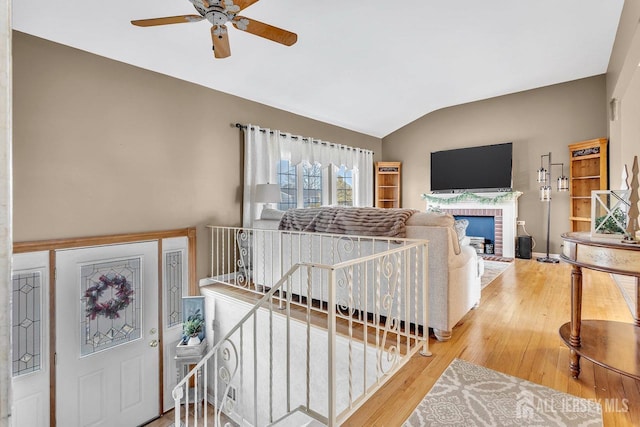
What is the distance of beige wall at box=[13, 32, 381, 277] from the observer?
2.82 m

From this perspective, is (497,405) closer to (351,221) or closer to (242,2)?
(351,221)

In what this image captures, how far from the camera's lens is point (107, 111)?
10.8 feet

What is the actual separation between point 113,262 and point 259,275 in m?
1.58

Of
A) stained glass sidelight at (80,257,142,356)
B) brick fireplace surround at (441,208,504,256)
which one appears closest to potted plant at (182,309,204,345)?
stained glass sidelight at (80,257,142,356)

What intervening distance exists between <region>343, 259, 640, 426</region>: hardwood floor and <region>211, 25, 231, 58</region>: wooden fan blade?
2.71m

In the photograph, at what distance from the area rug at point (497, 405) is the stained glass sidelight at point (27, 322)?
10.9ft

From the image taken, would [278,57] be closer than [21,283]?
No

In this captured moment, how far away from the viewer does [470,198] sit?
6.15 m

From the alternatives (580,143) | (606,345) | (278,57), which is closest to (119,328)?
(278,57)

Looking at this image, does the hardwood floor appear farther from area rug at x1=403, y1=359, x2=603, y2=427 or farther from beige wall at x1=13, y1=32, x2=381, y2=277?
beige wall at x1=13, y1=32, x2=381, y2=277

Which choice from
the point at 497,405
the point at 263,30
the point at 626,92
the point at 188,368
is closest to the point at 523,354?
the point at 497,405

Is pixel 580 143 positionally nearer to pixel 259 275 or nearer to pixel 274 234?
pixel 274 234

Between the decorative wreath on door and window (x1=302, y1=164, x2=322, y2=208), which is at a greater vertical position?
window (x1=302, y1=164, x2=322, y2=208)

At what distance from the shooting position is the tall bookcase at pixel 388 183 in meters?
7.11
